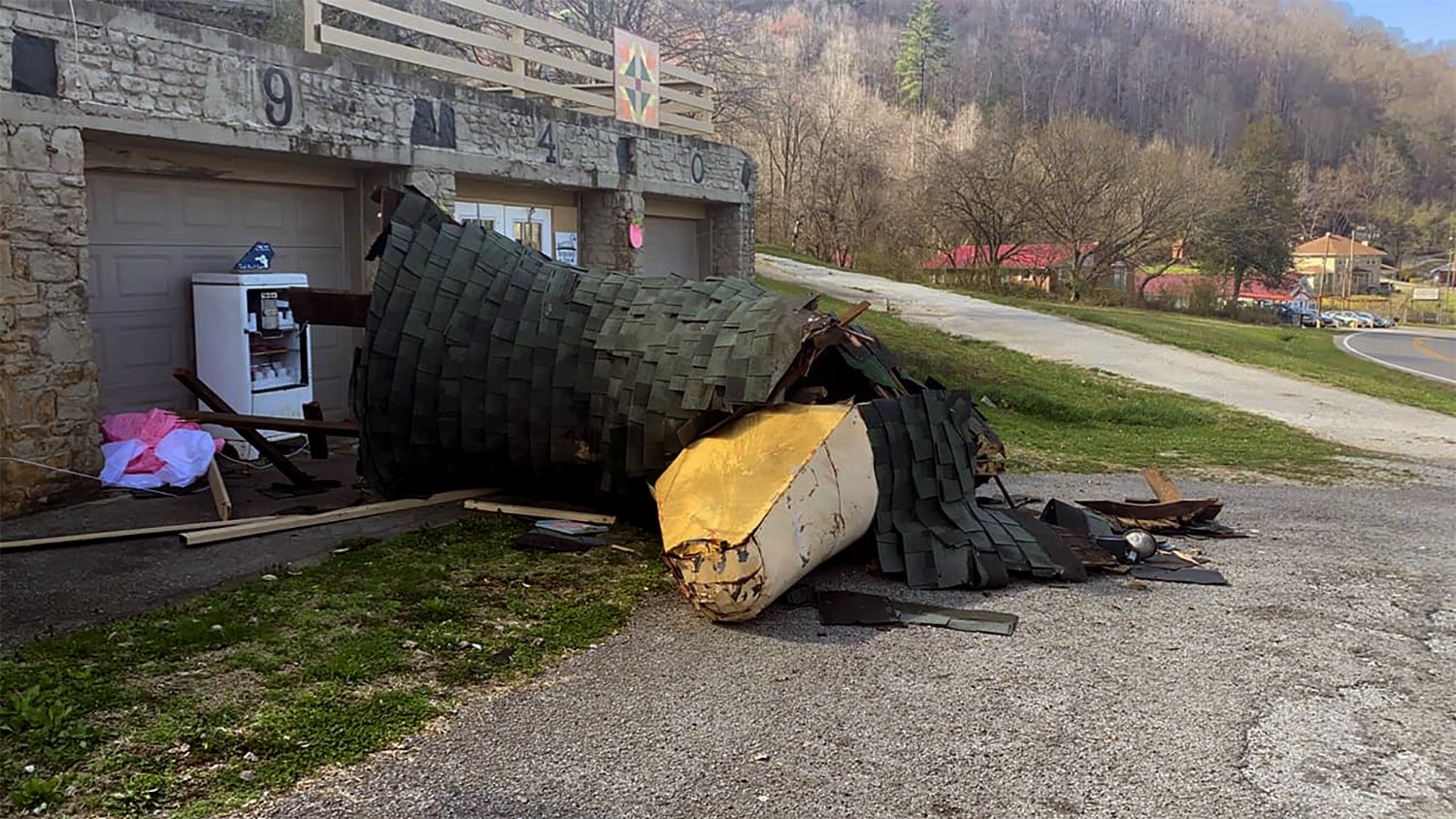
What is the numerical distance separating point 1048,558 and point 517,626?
3.17m

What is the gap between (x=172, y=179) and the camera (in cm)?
→ 894

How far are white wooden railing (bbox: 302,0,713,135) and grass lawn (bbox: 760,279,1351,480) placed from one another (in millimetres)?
5385

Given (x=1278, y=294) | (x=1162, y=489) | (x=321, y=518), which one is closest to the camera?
(x=321, y=518)

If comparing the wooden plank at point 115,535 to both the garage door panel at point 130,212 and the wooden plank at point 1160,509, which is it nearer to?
the garage door panel at point 130,212

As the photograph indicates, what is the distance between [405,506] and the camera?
741 cm

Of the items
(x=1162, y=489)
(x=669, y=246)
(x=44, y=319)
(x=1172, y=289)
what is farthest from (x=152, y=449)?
(x=1172, y=289)

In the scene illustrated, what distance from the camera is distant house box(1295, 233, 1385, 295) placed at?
3406 inches

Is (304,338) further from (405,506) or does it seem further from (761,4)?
(761,4)

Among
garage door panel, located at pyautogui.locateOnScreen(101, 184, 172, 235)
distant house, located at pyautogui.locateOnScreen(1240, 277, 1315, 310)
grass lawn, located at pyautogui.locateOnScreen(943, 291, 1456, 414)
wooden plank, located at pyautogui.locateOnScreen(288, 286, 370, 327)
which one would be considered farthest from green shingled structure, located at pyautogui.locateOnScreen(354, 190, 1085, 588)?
distant house, located at pyautogui.locateOnScreen(1240, 277, 1315, 310)

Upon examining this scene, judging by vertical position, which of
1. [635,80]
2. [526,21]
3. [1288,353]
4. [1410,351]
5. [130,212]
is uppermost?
[526,21]

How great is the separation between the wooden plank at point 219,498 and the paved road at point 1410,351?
89.0ft

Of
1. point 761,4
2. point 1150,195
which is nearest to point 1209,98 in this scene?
point 761,4

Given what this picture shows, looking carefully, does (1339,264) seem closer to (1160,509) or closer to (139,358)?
(1160,509)

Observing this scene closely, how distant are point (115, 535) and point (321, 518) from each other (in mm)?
1194
